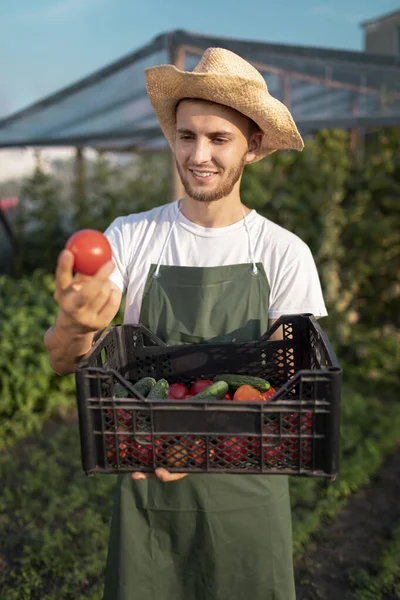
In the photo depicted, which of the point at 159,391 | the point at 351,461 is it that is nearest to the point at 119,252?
the point at 159,391

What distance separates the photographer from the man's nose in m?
→ 1.70

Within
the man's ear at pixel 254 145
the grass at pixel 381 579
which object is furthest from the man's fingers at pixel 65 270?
the grass at pixel 381 579

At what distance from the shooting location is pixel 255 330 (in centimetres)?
185

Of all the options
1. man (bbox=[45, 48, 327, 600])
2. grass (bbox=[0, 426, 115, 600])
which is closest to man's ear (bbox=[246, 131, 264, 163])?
man (bbox=[45, 48, 327, 600])

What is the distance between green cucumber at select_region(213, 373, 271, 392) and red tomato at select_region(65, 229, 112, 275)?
1.75 feet

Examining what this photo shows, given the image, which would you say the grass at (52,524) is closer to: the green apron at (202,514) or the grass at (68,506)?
the grass at (68,506)

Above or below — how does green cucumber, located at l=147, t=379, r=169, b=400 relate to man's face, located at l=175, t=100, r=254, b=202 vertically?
below

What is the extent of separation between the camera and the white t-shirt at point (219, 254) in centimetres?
184

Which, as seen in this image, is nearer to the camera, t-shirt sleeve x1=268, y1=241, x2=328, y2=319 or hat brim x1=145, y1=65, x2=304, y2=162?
hat brim x1=145, y1=65, x2=304, y2=162

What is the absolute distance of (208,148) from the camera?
1.73m

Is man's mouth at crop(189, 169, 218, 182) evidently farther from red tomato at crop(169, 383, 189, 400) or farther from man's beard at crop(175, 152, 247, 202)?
red tomato at crop(169, 383, 189, 400)

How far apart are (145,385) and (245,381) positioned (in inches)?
11.0

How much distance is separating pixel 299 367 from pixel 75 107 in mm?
4429

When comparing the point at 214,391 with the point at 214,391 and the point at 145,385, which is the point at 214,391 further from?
the point at 145,385
